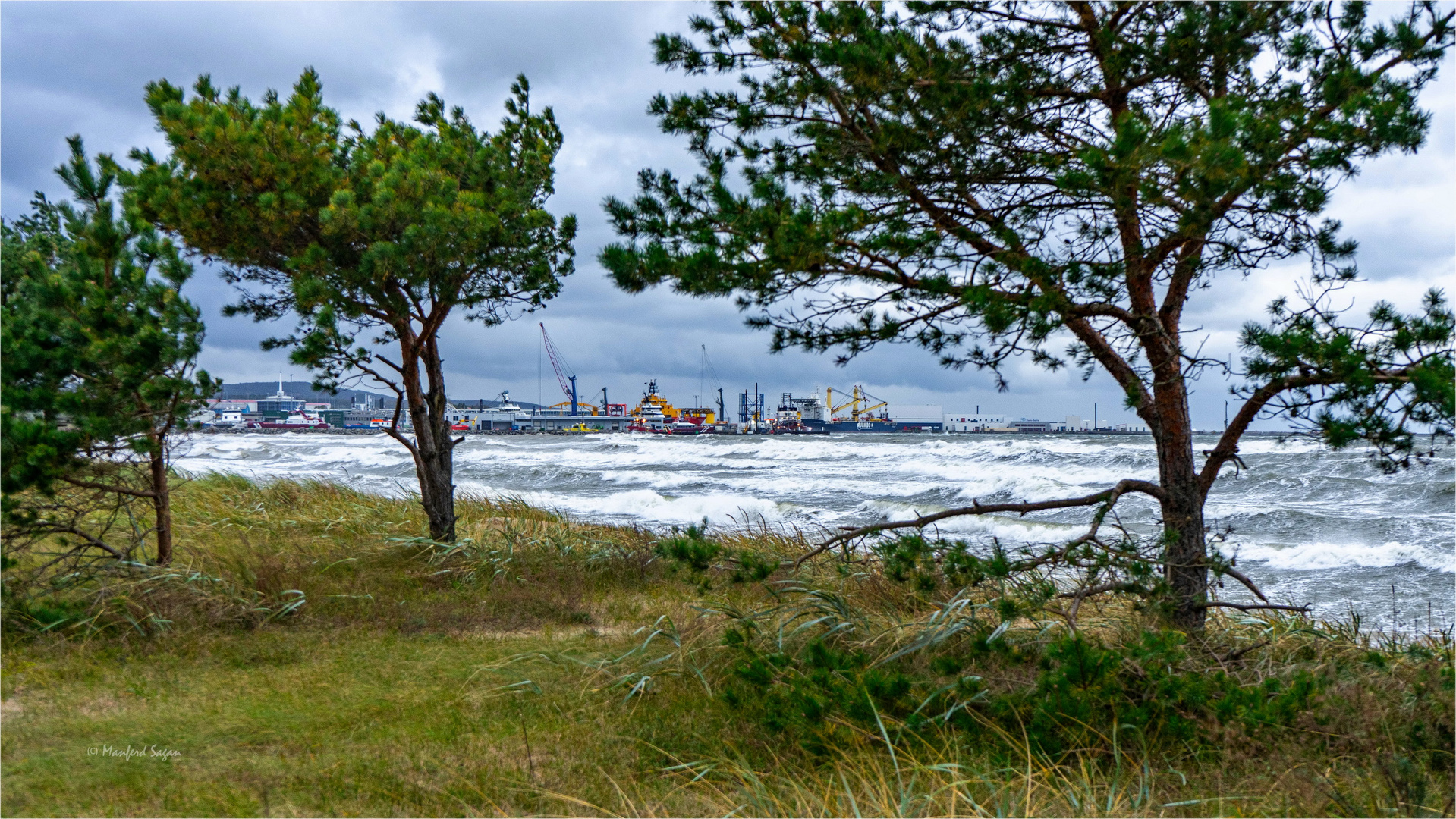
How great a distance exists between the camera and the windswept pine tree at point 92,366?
4688 mm

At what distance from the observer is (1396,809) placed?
2.77m

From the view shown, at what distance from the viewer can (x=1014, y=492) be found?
22.1 m

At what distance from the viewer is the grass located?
2.99m

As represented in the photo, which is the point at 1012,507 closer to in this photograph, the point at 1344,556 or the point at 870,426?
the point at 1344,556

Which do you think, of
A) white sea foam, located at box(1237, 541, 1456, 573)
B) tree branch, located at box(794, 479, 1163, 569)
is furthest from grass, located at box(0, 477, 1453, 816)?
white sea foam, located at box(1237, 541, 1456, 573)

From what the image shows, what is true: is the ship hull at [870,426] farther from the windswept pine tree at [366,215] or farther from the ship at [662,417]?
the windswept pine tree at [366,215]

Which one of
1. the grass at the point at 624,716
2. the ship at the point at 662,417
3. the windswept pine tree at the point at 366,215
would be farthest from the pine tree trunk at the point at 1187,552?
the ship at the point at 662,417

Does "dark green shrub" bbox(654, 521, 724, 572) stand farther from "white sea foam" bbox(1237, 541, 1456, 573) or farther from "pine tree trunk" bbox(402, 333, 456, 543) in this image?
"white sea foam" bbox(1237, 541, 1456, 573)

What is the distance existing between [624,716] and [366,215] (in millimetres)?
4215

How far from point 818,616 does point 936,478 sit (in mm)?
22401

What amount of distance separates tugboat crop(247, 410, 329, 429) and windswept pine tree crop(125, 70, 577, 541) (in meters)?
97.3

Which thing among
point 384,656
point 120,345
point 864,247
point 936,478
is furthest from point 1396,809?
point 936,478

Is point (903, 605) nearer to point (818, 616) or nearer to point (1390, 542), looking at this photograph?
point (818, 616)

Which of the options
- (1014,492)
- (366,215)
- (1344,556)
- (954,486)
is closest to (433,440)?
(366,215)
